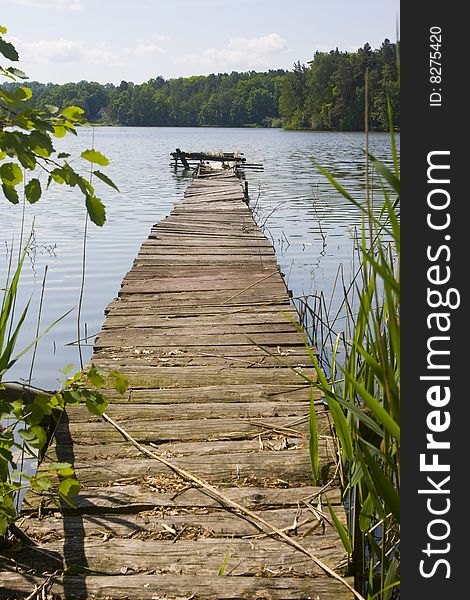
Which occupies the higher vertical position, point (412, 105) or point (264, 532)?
point (412, 105)

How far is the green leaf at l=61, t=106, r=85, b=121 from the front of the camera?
5.87 feet

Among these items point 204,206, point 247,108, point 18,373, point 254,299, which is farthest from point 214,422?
point 247,108

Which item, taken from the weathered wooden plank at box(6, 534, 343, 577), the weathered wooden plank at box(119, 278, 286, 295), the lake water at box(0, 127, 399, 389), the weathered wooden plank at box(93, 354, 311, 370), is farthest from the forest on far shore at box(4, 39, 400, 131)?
the weathered wooden plank at box(6, 534, 343, 577)

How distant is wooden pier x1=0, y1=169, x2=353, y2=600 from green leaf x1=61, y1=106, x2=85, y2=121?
904 mm

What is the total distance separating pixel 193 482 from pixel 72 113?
160cm

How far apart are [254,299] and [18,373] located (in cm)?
263

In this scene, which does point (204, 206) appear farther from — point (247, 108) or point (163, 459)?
point (247, 108)

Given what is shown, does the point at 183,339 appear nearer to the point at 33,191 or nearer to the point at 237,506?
the point at 237,506

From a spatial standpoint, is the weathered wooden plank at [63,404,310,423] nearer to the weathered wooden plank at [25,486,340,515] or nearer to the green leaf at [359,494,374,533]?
the weathered wooden plank at [25,486,340,515]

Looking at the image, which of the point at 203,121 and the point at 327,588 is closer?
the point at 327,588

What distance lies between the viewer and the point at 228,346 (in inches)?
187

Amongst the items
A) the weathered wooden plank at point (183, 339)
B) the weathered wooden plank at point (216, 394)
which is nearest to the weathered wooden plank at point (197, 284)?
the weathered wooden plank at point (183, 339)

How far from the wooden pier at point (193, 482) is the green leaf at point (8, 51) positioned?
3.60ft

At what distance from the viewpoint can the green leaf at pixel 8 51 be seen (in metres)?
1.65
